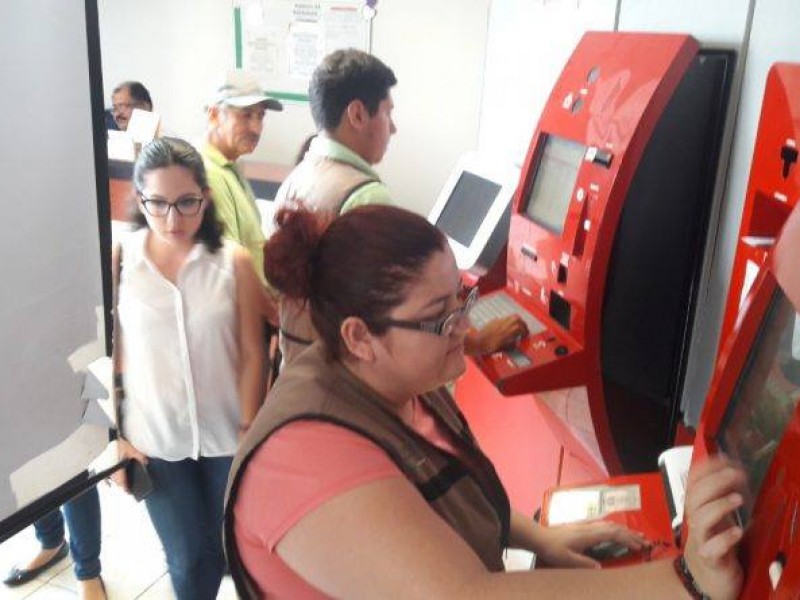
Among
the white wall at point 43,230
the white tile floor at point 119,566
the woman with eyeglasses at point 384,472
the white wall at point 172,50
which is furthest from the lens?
the white wall at point 172,50

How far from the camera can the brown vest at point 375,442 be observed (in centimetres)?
96

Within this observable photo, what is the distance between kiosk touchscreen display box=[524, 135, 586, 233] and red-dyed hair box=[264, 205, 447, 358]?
2.87ft

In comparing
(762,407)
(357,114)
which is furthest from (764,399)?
(357,114)

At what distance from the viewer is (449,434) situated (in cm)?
127

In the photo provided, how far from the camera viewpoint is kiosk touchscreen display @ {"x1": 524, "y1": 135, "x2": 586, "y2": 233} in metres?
1.89

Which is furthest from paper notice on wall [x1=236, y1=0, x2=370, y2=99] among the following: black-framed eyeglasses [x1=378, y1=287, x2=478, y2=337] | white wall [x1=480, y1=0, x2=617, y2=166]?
black-framed eyeglasses [x1=378, y1=287, x2=478, y2=337]

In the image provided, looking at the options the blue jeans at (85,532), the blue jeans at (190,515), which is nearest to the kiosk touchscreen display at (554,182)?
the blue jeans at (190,515)

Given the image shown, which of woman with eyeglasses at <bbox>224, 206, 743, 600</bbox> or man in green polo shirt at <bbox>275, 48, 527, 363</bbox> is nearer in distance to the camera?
woman with eyeglasses at <bbox>224, 206, 743, 600</bbox>

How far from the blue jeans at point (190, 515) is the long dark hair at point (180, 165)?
1.93 ft

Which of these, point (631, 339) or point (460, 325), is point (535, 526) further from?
point (631, 339)

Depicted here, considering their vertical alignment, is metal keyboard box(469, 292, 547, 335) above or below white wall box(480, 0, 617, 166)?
below

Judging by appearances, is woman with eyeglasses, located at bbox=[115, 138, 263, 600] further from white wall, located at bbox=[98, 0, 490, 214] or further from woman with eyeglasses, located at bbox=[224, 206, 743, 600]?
white wall, located at bbox=[98, 0, 490, 214]

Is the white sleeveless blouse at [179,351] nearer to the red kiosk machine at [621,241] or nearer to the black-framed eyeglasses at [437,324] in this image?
the red kiosk machine at [621,241]

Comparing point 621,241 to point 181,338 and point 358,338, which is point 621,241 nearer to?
point 358,338
